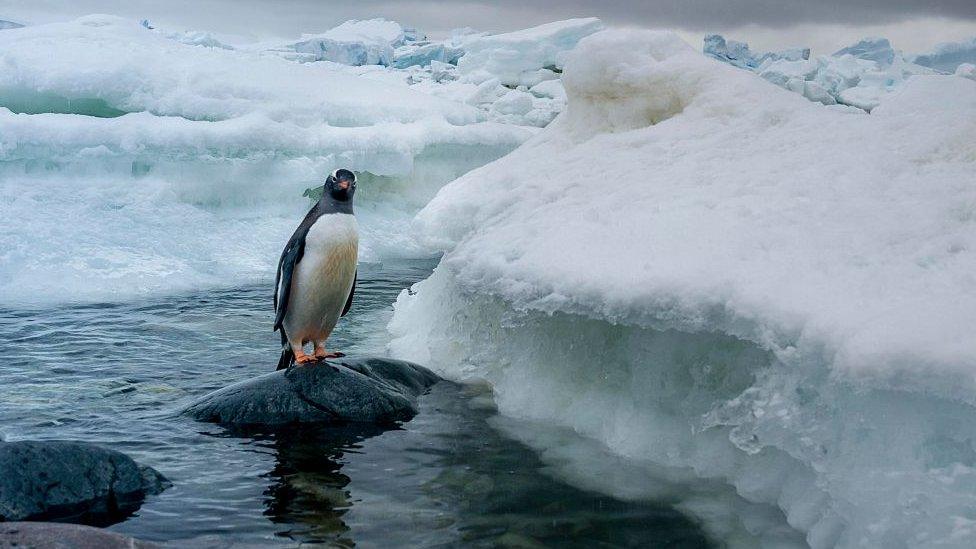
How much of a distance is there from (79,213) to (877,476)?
9.74m

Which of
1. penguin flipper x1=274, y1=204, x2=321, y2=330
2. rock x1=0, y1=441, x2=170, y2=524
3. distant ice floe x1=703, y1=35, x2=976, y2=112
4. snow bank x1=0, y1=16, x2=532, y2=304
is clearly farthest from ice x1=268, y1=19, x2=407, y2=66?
rock x1=0, y1=441, x2=170, y2=524

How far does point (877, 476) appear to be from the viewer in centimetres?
311

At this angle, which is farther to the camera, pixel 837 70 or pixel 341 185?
pixel 837 70

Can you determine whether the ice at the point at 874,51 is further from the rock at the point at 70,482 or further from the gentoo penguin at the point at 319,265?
the rock at the point at 70,482

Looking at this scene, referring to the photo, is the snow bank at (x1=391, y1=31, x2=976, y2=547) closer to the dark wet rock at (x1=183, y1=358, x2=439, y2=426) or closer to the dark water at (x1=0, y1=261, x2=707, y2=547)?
the dark water at (x1=0, y1=261, x2=707, y2=547)

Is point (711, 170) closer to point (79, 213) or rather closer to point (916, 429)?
point (916, 429)

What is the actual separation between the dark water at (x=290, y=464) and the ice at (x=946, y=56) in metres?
44.4

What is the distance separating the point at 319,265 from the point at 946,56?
47193 millimetres

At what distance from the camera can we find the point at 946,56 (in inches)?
1794

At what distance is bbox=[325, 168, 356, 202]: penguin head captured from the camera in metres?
5.36

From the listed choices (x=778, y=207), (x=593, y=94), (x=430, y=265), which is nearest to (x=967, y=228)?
(x=778, y=207)

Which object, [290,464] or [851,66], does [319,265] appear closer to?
[290,464]

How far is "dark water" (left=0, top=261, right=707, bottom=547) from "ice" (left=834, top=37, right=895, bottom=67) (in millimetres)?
47075

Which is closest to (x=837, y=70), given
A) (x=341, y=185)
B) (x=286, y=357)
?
(x=286, y=357)
